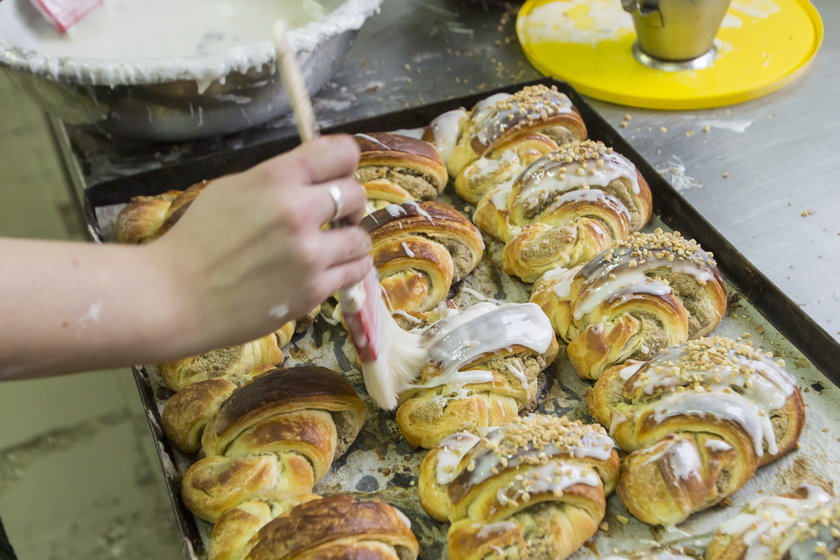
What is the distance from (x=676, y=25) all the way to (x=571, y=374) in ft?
3.82

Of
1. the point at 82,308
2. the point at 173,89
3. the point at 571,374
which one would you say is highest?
the point at 82,308

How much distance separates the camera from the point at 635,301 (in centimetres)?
163

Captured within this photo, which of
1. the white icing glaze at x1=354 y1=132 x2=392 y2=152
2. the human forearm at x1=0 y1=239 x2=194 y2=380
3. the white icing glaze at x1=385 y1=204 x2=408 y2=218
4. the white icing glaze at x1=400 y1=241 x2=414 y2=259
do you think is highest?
the human forearm at x1=0 y1=239 x2=194 y2=380

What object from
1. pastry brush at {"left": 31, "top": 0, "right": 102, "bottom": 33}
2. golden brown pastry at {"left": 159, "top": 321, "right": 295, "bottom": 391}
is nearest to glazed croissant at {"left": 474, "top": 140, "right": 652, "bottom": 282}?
golden brown pastry at {"left": 159, "top": 321, "right": 295, "bottom": 391}

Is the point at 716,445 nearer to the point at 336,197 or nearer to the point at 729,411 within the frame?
the point at 729,411

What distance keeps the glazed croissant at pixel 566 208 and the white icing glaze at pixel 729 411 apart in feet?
1.60

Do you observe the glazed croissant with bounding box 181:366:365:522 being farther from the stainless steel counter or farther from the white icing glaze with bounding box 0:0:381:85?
the stainless steel counter

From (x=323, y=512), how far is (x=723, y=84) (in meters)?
1.74

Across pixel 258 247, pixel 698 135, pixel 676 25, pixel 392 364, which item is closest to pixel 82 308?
pixel 258 247

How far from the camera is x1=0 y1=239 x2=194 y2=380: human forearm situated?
3.14 feet

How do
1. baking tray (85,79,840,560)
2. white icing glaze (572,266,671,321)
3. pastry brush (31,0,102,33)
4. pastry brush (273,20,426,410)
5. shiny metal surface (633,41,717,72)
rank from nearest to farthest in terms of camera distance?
pastry brush (273,20,426,410), baking tray (85,79,840,560), white icing glaze (572,266,671,321), pastry brush (31,0,102,33), shiny metal surface (633,41,717,72)

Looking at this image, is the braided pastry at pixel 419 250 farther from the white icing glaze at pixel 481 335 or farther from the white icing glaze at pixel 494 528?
the white icing glaze at pixel 494 528

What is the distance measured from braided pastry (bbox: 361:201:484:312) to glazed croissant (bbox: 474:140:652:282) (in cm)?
11

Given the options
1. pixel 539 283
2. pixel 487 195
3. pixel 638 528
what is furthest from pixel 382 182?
pixel 638 528
